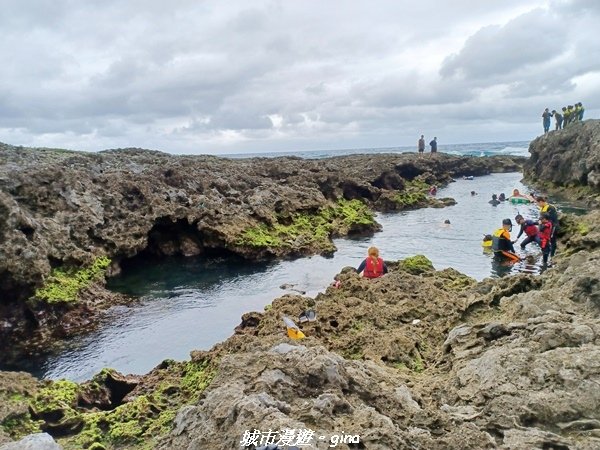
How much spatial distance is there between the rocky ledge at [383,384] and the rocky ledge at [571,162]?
2316cm

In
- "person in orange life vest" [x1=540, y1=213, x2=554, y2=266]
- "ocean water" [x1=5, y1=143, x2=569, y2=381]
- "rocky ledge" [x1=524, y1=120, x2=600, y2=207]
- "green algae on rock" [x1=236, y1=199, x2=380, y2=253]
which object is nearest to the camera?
"ocean water" [x1=5, y1=143, x2=569, y2=381]

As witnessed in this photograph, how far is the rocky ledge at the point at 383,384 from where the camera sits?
4461 mm

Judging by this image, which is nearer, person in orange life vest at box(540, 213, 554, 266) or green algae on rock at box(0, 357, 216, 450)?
green algae on rock at box(0, 357, 216, 450)

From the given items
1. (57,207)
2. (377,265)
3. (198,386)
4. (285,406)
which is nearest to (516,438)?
(285,406)

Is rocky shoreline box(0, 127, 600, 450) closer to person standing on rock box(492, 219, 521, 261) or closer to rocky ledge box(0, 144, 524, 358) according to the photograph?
rocky ledge box(0, 144, 524, 358)

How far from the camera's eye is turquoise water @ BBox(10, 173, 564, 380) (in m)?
11.7

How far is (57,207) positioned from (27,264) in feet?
16.1

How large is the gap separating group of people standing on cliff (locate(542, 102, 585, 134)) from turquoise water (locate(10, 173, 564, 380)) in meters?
22.6

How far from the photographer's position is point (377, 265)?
13688 mm

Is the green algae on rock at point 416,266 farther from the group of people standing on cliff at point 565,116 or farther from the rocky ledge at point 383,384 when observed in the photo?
the group of people standing on cliff at point 565,116

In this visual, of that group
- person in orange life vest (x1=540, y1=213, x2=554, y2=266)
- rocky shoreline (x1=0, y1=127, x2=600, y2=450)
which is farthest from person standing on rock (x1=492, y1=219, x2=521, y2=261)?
rocky shoreline (x1=0, y1=127, x2=600, y2=450)

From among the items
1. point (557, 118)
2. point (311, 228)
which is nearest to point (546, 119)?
point (557, 118)

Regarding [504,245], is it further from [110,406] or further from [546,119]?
[546,119]

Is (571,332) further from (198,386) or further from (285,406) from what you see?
(198,386)
